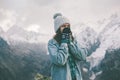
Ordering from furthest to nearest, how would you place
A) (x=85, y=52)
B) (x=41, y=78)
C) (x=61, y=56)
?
(x=41, y=78), (x=85, y=52), (x=61, y=56)

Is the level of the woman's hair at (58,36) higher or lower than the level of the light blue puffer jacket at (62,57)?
higher

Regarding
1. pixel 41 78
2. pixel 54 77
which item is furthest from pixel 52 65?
pixel 41 78

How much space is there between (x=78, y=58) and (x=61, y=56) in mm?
566

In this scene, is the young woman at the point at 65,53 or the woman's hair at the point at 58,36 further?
the woman's hair at the point at 58,36

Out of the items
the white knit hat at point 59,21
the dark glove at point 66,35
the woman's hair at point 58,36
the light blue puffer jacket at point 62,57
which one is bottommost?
the light blue puffer jacket at point 62,57

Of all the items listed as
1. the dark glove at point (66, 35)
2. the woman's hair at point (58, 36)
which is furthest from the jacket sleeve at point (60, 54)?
the woman's hair at point (58, 36)

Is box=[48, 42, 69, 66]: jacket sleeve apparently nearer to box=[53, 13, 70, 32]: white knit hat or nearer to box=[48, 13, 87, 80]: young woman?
box=[48, 13, 87, 80]: young woman

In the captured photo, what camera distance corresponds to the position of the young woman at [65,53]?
944 centimetres

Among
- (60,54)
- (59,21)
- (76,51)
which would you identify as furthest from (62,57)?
(59,21)

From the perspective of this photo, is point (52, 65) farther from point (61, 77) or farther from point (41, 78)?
point (41, 78)

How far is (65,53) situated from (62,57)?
0.56ft

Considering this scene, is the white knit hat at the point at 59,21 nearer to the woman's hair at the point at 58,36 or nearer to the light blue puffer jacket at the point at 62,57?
the woman's hair at the point at 58,36

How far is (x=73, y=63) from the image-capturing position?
32.0 ft

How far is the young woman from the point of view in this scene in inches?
372
